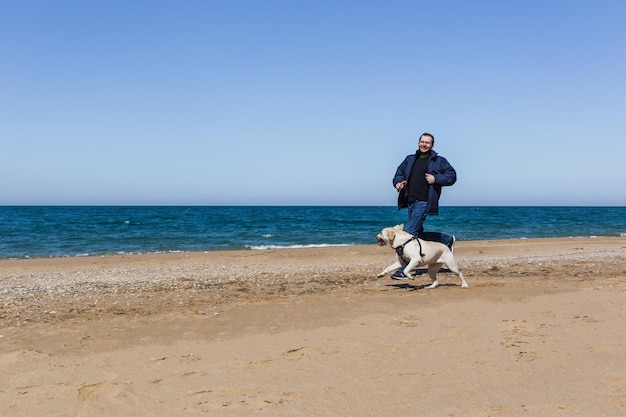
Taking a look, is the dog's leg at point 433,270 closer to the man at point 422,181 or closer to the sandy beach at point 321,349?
the sandy beach at point 321,349

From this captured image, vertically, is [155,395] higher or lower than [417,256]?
lower

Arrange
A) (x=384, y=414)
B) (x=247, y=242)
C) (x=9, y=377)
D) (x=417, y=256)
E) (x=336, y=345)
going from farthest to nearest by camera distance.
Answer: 1. (x=247, y=242)
2. (x=417, y=256)
3. (x=336, y=345)
4. (x=9, y=377)
5. (x=384, y=414)

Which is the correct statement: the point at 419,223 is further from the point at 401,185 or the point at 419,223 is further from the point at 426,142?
the point at 426,142

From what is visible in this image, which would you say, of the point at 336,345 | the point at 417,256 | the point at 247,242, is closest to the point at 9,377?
the point at 336,345

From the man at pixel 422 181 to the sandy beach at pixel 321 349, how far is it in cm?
117

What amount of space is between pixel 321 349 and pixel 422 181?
431 cm

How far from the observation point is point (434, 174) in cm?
852

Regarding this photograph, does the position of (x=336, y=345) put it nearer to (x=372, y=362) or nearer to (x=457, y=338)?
(x=372, y=362)

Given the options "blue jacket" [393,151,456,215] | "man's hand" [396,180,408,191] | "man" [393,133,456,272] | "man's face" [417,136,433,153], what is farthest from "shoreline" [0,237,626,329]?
"man's face" [417,136,433,153]

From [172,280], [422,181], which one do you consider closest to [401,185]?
[422,181]

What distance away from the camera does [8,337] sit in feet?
20.4

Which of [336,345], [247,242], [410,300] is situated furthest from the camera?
[247,242]

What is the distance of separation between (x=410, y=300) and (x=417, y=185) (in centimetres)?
217

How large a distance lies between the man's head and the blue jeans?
0.90m
